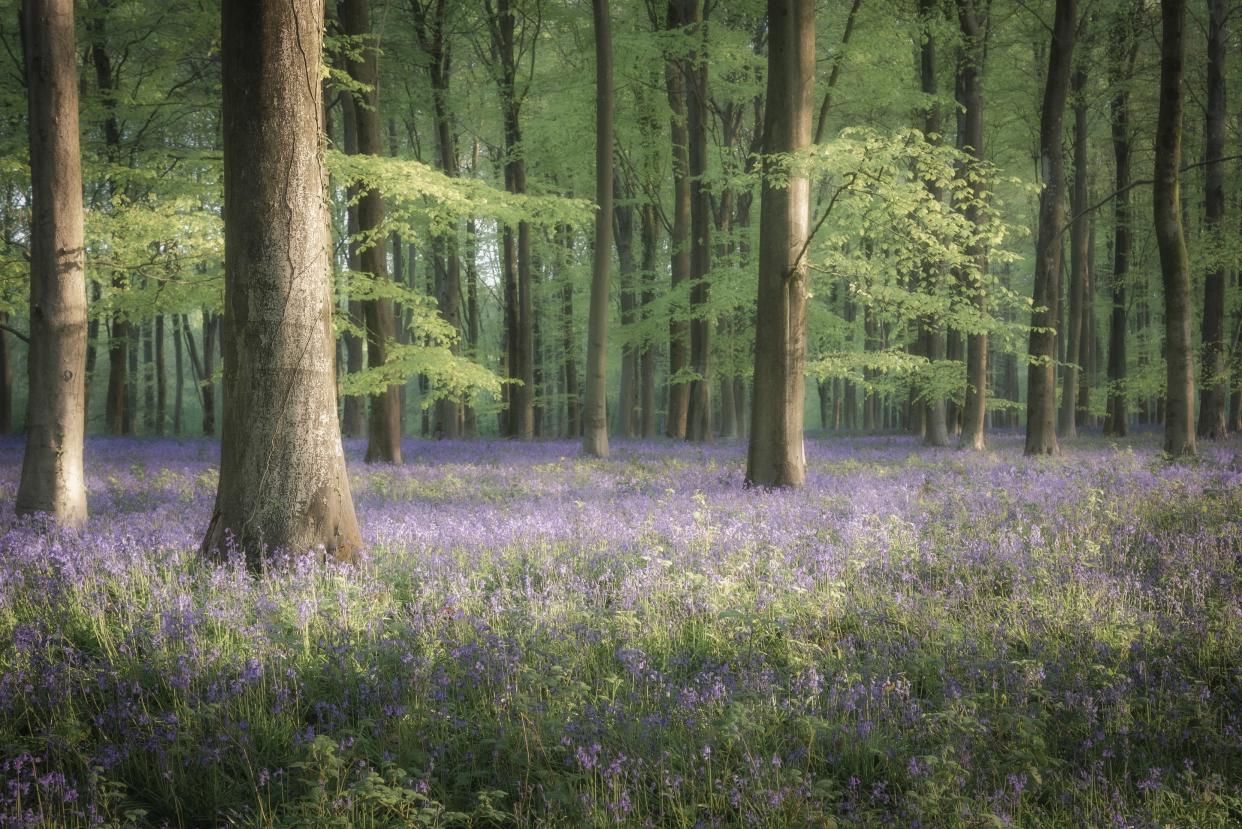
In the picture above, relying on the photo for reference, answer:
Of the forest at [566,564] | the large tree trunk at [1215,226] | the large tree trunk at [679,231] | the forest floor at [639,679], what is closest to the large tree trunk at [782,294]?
the forest at [566,564]

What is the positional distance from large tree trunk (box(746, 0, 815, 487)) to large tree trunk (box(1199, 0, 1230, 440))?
571 inches

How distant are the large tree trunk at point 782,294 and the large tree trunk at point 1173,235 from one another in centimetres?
760

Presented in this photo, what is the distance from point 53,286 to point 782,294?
889cm

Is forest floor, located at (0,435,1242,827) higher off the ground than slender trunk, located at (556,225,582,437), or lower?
lower

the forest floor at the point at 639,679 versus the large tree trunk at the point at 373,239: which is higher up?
the large tree trunk at the point at 373,239

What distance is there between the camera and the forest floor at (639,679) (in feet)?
9.78

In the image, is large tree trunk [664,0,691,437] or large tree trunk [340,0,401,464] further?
large tree trunk [664,0,691,437]

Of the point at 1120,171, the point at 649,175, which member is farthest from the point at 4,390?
the point at 1120,171

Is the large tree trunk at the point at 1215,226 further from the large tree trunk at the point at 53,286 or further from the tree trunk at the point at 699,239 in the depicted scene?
the large tree trunk at the point at 53,286

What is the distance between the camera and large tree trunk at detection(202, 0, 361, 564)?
19.4 feet

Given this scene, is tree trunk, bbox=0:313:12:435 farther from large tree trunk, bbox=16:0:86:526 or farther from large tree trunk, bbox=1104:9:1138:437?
large tree trunk, bbox=1104:9:1138:437

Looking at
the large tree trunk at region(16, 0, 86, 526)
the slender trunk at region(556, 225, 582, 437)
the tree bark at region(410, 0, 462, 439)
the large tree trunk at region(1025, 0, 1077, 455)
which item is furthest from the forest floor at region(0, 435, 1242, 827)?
the slender trunk at region(556, 225, 582, 437)

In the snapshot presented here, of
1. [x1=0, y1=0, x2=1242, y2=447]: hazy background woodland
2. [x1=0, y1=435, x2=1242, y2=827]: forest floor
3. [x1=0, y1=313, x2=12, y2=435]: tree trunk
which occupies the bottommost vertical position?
[x1=0, y1=435, x2=1242, y2=827]: forest floor

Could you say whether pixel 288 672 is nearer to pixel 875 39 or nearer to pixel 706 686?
pixel 706 686
